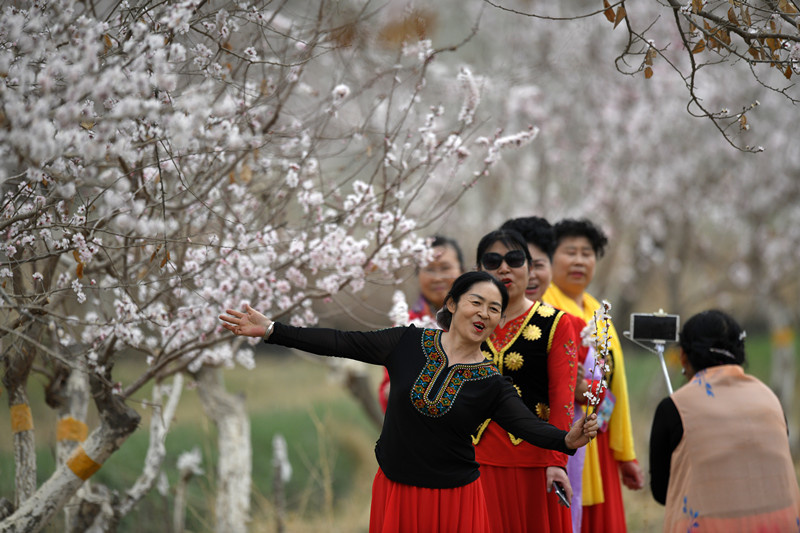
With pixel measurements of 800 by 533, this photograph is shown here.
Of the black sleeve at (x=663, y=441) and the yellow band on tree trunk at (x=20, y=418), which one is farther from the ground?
the yellow band on tree trunk at (x=20, y=418)

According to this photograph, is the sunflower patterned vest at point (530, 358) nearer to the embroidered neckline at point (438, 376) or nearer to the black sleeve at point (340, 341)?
the embroidered neckline at point (438, 376)

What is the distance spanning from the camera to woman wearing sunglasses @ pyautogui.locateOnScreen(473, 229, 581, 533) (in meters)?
3.04

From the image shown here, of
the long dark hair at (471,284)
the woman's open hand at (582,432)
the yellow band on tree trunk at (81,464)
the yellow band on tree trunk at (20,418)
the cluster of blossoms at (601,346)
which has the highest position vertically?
the long dark hair at (471,284)

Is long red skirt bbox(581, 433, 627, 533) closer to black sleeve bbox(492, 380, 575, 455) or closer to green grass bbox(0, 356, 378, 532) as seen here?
black sleeve bbox(492, 380, 575, 455)

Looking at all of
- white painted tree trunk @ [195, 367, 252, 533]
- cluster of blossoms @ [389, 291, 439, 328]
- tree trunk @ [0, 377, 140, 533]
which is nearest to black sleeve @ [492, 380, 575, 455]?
cluster of blossoms @ [389, 291, 439, 328]

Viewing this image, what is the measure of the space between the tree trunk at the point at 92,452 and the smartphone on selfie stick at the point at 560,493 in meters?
1.78

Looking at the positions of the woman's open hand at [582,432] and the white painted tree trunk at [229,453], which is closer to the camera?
the woman's open hand at [582,432]

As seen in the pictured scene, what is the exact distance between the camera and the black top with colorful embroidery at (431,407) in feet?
8.57

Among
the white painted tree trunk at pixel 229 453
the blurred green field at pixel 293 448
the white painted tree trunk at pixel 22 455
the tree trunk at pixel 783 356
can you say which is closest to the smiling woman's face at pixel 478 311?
the white painted tree trunk at pixel 22 455

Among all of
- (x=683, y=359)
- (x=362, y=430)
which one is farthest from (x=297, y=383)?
(x=683, y=359)

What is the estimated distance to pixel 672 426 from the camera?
119 inches

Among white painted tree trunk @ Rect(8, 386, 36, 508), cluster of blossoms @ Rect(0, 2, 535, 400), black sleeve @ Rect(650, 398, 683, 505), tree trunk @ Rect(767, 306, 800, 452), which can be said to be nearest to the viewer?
cluster of blossoms @ Rect(0, 2, 535, 400)

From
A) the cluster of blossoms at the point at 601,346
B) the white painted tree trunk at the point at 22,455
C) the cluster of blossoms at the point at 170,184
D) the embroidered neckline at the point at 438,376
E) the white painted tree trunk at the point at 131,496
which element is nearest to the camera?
the cluster of blossoms at the point at 170,184

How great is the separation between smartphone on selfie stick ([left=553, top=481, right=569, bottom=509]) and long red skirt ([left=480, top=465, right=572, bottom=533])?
16 centimetres
